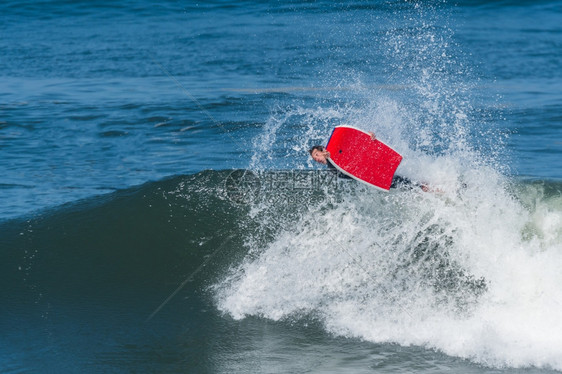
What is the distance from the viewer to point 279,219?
8289mm

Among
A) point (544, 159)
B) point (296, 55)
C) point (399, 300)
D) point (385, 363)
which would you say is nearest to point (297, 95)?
point (296, 55)

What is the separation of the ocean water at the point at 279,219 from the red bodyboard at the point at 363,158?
1.72 ft

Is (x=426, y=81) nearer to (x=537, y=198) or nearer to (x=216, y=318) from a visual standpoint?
(x=537, y=198)

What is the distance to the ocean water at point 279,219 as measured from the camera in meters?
5.96

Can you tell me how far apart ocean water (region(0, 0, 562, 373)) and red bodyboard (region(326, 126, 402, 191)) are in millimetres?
525

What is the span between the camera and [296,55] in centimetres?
1709

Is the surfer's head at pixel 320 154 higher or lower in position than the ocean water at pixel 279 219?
higher

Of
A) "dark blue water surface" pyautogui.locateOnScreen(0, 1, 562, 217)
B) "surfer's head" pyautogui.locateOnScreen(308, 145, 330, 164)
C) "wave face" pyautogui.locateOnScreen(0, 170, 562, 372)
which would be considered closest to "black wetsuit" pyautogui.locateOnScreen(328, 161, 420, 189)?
"wave face" pyautogui.locateOnScreen(0, 170, 562, 372)

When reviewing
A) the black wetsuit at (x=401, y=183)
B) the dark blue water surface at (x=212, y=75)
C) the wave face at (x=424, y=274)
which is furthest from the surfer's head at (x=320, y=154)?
the dark blue water surface at (x=212, y=75)

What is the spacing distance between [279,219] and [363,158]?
5.46 ft

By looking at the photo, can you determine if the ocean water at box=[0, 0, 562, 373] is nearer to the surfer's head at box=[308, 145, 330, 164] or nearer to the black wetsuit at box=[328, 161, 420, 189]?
the black wetsuit at box=[328, 161, 420, 189]

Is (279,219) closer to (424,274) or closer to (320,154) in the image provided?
(320,154)

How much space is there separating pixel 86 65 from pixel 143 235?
414 inches

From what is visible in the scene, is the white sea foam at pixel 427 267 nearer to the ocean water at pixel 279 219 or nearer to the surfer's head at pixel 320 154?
the ocean water at pixel 279 219
